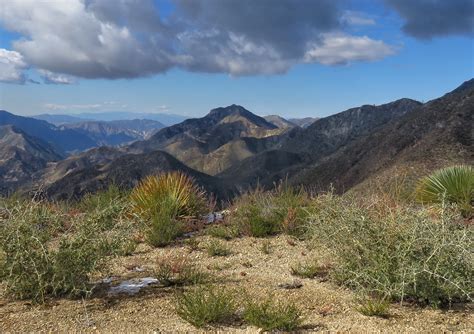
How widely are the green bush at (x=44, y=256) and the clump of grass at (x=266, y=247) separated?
3364 millimetres

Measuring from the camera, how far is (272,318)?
5.34m

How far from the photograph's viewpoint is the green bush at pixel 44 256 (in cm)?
596

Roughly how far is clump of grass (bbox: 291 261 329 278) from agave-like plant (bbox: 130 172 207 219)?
12.1 ft

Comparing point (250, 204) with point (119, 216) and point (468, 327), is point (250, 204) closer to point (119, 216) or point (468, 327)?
point (119, 216)

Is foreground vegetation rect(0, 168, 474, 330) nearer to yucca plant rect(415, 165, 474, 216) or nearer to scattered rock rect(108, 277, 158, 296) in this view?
scattered rock rect(108, 277, 158, 296)

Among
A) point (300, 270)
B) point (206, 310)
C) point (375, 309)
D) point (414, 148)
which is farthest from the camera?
point (414, 148)

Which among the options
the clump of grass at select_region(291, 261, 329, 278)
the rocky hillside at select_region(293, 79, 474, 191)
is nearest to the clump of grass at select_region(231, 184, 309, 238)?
the clump of grass at select_region(291, 261, 329, 278)

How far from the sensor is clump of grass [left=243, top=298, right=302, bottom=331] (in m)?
5.29

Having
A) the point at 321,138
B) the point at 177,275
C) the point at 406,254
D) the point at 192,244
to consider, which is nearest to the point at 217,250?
the point at 192,244

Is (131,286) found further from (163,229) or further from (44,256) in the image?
(163,229)

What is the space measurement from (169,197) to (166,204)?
0.39 metres

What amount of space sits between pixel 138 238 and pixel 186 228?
47.2 inches

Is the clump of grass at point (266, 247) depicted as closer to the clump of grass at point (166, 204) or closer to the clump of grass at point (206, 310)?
the clump of grass at point (166, 204)

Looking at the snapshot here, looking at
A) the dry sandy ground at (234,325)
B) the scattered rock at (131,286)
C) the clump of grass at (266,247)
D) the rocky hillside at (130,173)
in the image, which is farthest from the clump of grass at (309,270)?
the rocky hillside at (130,173)
